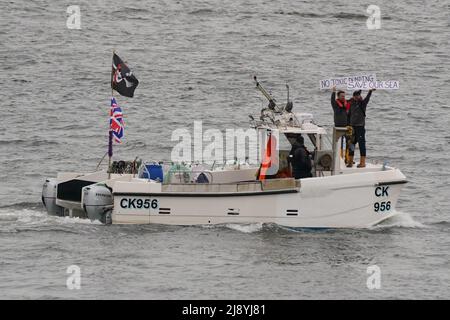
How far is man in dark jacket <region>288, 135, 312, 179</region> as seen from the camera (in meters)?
29.8

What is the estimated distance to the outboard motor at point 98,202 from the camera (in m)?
29.7

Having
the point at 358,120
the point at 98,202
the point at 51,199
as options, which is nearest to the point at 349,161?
the point at 358,120

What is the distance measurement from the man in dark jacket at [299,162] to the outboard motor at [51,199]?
206 inches

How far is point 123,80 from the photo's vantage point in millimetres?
30688

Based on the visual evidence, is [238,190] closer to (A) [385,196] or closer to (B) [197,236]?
(B) [197,236]

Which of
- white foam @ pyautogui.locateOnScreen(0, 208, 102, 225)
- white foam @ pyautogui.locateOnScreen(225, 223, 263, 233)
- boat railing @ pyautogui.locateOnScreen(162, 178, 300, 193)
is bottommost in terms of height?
white foam @ pyautogui.locateOnScreen(225, 223, 263, 233)

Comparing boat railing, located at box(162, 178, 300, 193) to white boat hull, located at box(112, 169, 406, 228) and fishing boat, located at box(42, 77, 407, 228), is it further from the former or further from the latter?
white boat hull, located at box(112, 169, 406, 228)

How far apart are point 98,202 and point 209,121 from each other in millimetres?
13400

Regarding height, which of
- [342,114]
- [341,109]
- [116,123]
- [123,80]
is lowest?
[116,123]

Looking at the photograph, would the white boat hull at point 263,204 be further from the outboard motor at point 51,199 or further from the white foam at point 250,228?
the outboard motor at point 51,199

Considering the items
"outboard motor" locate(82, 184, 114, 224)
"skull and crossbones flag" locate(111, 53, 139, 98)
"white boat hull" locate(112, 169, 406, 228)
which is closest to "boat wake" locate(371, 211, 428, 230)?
"white boat hull" locate(112, 169, 406, 228)

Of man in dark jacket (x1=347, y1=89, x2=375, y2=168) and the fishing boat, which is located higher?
man in dark jacket (x1=347, y1=89, x2=375, y2=168)

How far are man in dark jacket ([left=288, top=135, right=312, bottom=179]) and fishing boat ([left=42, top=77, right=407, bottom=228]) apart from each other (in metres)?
0.21

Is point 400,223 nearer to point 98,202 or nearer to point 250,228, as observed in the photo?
point 250,228
